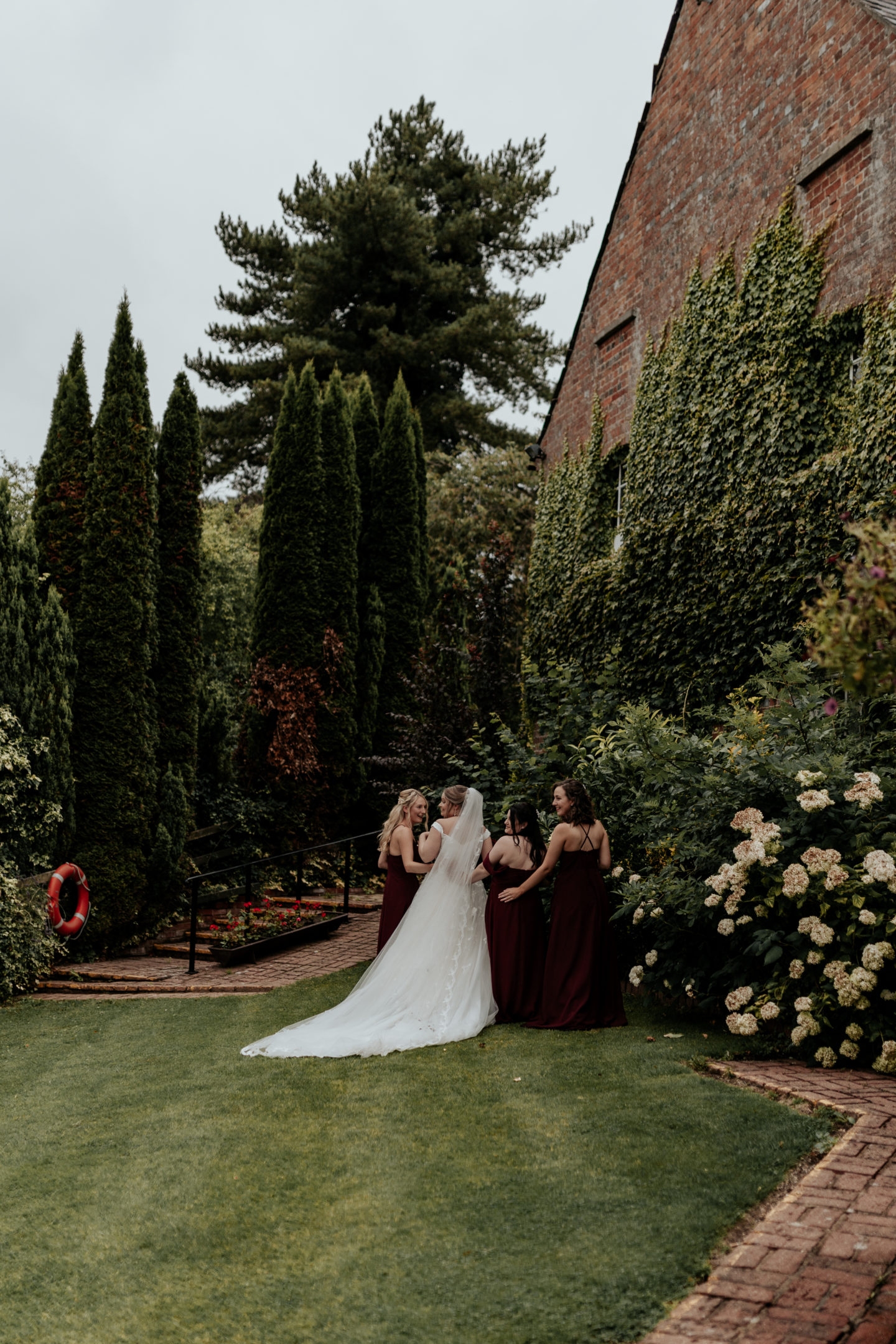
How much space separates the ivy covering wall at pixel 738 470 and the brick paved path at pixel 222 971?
4264 millimetres

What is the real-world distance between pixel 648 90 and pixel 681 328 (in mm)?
3836

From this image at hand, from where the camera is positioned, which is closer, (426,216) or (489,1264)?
(489,1264)

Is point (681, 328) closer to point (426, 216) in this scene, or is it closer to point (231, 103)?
point (231, 103)

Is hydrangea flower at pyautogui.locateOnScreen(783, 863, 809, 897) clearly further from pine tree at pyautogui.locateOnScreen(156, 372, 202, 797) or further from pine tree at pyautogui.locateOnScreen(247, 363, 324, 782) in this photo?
pine tree at pyautogui.locateOnScreen(247, 363, 324, 782)

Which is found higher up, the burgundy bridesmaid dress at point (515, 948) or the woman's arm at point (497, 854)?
the woman's arm at point (497, 854)

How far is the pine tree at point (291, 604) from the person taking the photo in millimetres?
16047

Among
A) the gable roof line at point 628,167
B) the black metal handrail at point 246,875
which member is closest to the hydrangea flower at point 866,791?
the black metal handrail at point 246,875

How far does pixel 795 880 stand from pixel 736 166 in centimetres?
820

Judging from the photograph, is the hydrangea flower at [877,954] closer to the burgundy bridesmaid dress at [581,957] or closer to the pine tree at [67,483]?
the burgundy bridesmaid dress at [581,957]

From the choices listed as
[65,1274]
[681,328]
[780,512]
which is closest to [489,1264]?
[65,1274]

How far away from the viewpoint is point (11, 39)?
42.4ft

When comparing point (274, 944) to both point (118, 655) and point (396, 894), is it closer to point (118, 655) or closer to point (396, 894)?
point (396, 894)

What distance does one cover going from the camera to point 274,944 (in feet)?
38.4

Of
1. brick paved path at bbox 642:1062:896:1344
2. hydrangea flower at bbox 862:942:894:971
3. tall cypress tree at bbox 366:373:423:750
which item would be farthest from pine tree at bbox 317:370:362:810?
brick paved path at bbox 642:1062:896:1344
